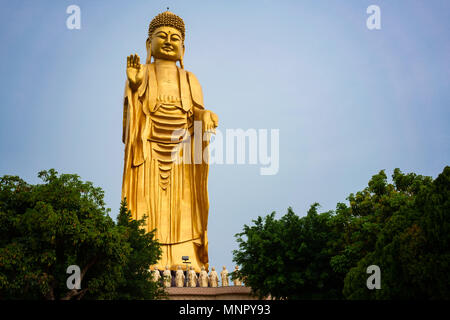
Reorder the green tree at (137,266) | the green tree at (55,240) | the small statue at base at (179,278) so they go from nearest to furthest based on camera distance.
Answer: the green tree at (55,240)
the green tree at (137,266)
the small statue at base at (179,278)

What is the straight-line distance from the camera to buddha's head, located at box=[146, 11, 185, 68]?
2611cm

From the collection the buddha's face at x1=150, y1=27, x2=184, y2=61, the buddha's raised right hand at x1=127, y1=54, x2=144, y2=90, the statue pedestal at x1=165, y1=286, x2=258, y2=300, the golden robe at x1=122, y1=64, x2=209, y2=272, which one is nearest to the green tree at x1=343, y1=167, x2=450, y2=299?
the statue pedestal at x1=165, y1=286, x2=258, y2=300

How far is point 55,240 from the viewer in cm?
1336

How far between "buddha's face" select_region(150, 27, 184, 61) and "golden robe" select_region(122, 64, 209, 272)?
4.23ft

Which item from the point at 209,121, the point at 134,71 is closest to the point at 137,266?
the point at 209,121

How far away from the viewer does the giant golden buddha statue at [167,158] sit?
80.3 ft

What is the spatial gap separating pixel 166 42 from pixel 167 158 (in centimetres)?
500

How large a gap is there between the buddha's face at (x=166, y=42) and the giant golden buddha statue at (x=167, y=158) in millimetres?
43

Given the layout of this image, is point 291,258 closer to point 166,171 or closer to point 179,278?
point 179,278

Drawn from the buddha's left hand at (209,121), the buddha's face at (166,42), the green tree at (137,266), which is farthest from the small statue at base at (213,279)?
the buddha's face at (166,42)

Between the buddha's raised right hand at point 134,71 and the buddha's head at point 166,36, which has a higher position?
the buddha's head at point 166,36

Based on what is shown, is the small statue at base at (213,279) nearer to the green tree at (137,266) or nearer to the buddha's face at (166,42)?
the green tree at (137,266)

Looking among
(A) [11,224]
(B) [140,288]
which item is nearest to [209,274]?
(B) [140,288]
